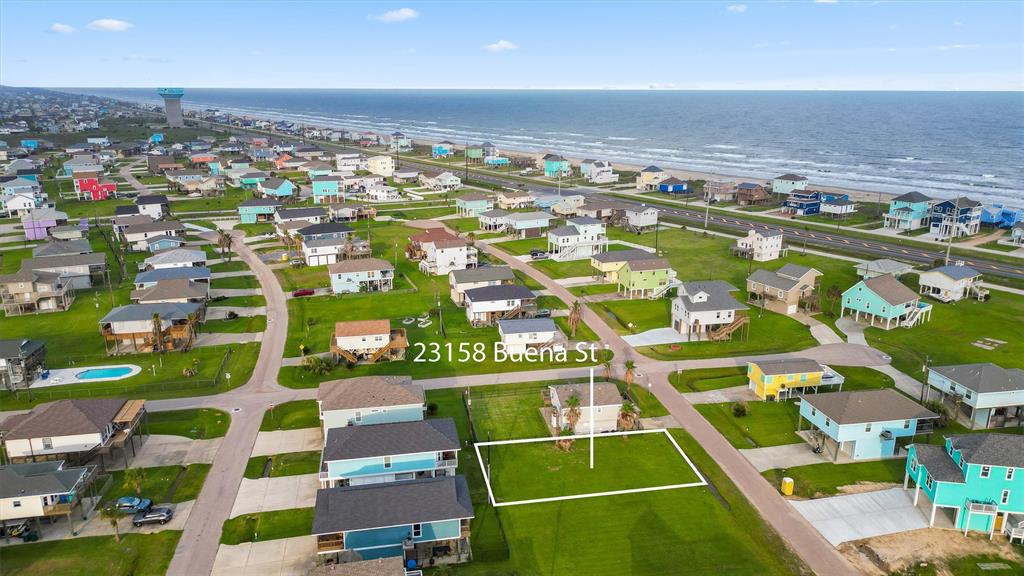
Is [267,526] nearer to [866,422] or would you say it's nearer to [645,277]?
[866,422]

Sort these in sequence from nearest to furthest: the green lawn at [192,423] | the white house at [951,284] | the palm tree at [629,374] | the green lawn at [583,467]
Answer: the green lawn at [583,467], the green lawn at [192,423], the palm tree at [629,374], the white house at [951,284]

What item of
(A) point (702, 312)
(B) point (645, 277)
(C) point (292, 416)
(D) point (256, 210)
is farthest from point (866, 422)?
(D) point (256, 210)

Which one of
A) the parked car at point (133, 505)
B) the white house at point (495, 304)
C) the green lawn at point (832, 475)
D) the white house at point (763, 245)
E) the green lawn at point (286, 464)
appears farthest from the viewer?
the white house at point (763, 245)

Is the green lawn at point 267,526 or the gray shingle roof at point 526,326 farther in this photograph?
the gray shingle roof at point 526,326

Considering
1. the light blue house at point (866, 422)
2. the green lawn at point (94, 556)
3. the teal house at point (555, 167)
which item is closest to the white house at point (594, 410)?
the light blue house at point (866, 422)

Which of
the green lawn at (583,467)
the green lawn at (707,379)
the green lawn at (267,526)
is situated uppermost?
the green lawn at (707,379)

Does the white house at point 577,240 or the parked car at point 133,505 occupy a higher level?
the white house at point 577,240

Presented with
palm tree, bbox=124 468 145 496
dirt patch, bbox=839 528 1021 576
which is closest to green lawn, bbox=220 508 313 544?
palm tree, bbox=124 468 145 496

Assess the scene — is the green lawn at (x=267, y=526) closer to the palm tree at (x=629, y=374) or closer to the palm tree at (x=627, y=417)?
the palm tree at (x=627, y=417)
